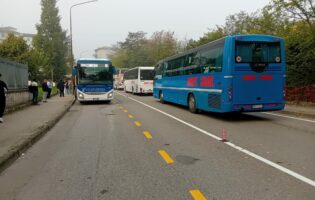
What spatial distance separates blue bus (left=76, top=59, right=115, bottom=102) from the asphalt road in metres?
12.2

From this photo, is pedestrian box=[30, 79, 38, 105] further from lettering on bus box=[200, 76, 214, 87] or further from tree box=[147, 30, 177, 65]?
tree box=[147, 30, 177, 65]

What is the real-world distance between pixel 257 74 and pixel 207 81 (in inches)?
90.7

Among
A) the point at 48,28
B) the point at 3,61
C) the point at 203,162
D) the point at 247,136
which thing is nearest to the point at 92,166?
the point at 203,162

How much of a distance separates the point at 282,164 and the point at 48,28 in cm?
7435

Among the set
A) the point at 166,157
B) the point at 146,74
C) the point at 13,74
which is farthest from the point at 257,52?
the point at 146,74

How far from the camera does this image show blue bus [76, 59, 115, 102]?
76.3 feet

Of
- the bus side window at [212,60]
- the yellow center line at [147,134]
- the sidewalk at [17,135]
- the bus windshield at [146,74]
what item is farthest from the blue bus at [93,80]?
the yellow center line at [147,134]

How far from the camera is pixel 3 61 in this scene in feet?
A: 57.6

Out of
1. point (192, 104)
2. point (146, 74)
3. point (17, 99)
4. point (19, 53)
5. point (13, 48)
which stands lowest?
point (192, 104)

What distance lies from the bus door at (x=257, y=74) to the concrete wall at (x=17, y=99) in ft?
36.5

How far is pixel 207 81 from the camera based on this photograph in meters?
14.6

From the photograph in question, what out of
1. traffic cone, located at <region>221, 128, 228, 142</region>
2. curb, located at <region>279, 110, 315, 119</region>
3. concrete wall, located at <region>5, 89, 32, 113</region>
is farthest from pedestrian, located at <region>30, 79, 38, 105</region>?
curb, located at <region>279, 110, 315, 119</region>

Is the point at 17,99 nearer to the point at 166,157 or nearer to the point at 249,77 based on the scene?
the point at 249,77

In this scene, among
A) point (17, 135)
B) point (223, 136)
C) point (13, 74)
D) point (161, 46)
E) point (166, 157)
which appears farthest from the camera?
point (161, 46)
